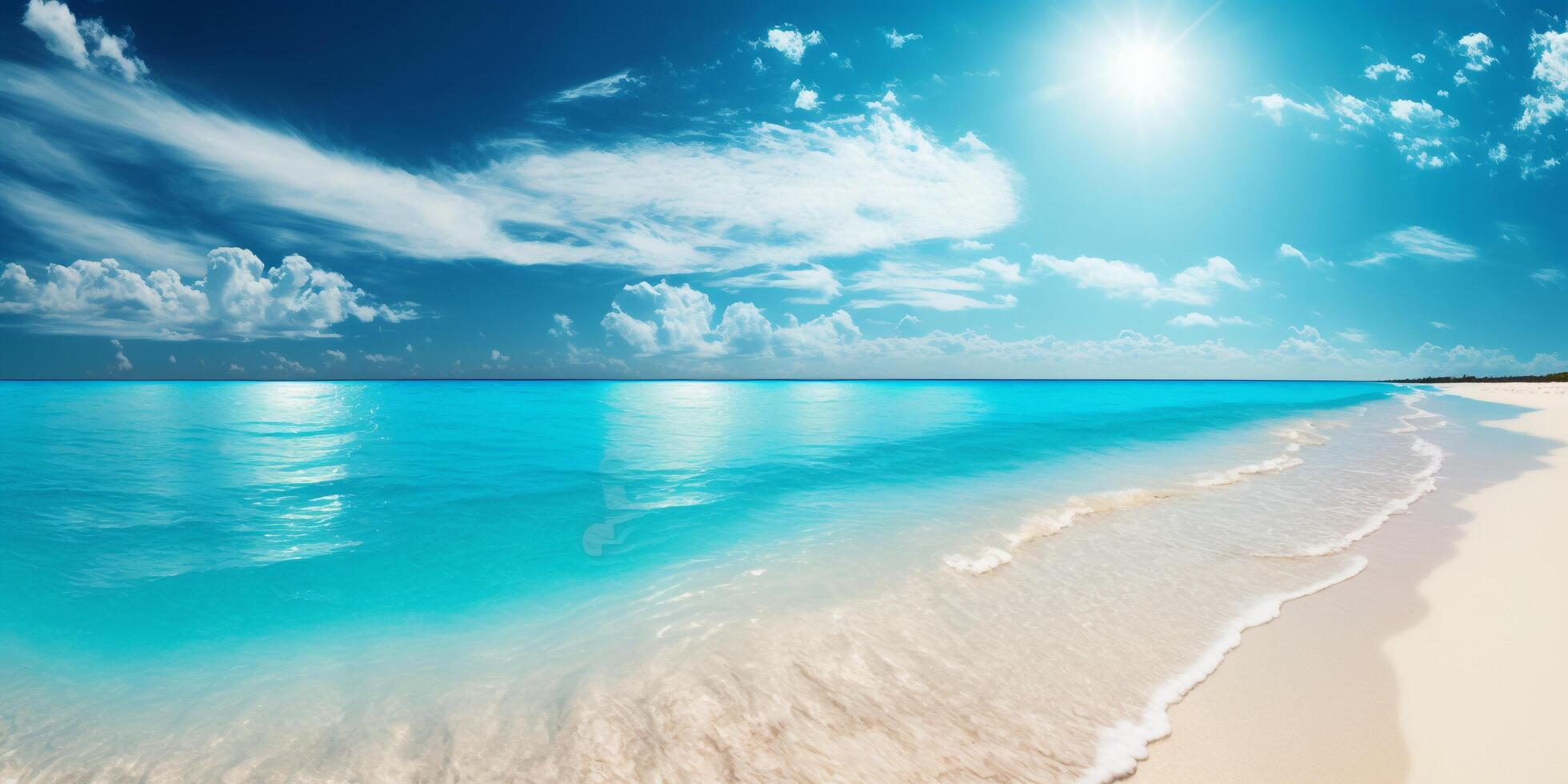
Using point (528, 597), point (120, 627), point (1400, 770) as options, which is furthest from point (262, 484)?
point (1400, 770)

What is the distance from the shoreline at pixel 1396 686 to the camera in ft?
15.3

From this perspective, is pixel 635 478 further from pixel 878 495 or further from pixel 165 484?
pixel 165 484

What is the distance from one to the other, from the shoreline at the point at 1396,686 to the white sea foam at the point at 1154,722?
0.27 ft

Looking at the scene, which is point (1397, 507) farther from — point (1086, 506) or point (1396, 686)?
point (1396, 686)

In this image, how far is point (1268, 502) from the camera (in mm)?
14328

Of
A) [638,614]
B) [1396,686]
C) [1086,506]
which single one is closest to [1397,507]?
[1086,506]

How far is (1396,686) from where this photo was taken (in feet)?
18.9

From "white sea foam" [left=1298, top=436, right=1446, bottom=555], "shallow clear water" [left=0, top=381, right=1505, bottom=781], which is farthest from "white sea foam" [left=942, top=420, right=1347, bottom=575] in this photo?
"white sea foam" [left=1298, top=436, right=1446, bottom=555]

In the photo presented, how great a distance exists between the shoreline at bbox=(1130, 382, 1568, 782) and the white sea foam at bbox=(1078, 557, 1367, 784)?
8cm

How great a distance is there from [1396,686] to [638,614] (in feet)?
27.8

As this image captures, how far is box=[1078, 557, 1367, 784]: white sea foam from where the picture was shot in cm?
470

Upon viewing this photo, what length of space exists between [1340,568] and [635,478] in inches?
698

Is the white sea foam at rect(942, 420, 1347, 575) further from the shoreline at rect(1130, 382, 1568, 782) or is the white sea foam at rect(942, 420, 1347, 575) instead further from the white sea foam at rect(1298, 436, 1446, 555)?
the shoreline at rect(1130, 382, 1568, 782)

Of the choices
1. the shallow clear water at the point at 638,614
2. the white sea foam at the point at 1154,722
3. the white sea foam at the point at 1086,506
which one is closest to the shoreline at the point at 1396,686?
the white sea foam at the point at 1154,722
